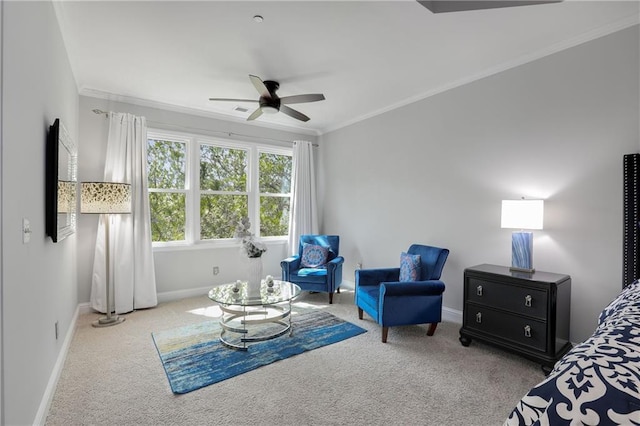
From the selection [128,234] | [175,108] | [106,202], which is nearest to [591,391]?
[106,202]

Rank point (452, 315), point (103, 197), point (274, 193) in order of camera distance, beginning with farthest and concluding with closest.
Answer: point (274, 193) < point (452, 315) < point (103, 197)

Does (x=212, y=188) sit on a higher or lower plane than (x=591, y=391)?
higher

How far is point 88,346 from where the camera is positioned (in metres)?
2.88

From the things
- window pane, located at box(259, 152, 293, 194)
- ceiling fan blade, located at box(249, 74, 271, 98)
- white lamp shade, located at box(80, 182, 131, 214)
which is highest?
ceiling fan blade, located at box(249, 74, 271, 98)

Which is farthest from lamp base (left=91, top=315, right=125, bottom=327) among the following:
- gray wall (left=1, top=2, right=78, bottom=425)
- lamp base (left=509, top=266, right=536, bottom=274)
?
lamp base (left=509, top=266, right=536, bottom=274)

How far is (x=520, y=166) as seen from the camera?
3.03 m

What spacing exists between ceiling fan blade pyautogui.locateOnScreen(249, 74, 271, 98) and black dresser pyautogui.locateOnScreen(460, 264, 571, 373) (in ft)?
8.63

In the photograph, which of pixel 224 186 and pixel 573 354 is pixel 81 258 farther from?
pixel 573 354

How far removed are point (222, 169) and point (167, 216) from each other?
1063 mm

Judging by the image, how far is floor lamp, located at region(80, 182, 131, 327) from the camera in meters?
3.22

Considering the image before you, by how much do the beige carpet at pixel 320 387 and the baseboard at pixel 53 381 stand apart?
0.04 meters

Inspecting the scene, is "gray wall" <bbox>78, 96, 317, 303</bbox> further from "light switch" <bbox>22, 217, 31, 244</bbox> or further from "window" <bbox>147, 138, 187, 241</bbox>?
"light switch" <bbox>22, 217, 31, 244</bbox>

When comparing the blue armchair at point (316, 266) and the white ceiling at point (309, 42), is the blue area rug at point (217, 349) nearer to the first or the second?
the blue armchair at point (316, 266)

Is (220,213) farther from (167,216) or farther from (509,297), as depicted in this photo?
(509,297)
